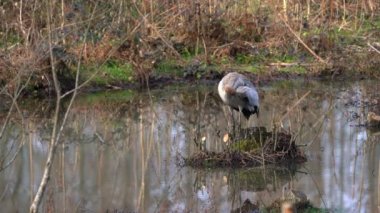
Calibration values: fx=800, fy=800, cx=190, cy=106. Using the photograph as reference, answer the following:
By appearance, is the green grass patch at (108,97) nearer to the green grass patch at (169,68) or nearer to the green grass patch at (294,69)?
the green grass patch at (169,68)

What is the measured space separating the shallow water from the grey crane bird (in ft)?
1.54

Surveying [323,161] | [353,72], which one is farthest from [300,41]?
[323,161]

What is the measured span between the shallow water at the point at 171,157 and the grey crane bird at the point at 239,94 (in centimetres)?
47

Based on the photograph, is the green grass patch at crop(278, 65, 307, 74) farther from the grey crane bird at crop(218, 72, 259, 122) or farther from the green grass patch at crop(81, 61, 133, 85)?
the grey crane bird at crop(218, 72, 259, 122)

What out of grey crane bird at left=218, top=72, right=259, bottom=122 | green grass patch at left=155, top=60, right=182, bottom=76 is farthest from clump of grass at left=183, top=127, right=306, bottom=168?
green grass patch at left=155, top=60, right=182, bottom=76

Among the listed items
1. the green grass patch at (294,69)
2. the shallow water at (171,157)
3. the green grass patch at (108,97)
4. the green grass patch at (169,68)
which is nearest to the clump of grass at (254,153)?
the shallow water at (171,157)

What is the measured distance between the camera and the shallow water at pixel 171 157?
8.62m

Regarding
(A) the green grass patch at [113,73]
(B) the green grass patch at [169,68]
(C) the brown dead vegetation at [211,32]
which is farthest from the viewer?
(B) the green grass patch at [169,68]

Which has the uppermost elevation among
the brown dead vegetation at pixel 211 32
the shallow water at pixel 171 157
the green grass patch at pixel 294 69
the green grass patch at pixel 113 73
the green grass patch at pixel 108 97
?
the brown dead vegetation at pixel 211 32

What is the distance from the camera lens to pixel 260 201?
28.0ft

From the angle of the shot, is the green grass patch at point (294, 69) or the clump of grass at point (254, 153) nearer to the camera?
the clump of grass at point (254, 153)

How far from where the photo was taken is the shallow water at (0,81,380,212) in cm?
862

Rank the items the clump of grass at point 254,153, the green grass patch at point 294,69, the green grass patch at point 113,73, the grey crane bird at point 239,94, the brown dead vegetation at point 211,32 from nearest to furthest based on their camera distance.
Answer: the clump of grass at point 254,153, the grey crane bird at point 239,94, the green grass patch at point 113,73, the brown dead vegetation at point 211,32, the green grass patch at point 294,69

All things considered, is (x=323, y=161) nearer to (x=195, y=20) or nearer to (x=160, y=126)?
(x=160, y=126)
